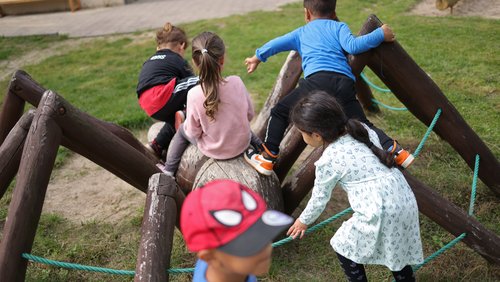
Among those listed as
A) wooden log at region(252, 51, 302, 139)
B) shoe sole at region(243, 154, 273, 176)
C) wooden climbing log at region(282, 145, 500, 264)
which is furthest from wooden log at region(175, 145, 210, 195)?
wooden climbing log at region(282, 145, 500, 264)

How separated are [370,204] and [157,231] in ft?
3.11

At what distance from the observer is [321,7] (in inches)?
124

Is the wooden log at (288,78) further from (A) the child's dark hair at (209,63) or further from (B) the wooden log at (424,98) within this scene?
(A) the child's dark hair at (209,63)

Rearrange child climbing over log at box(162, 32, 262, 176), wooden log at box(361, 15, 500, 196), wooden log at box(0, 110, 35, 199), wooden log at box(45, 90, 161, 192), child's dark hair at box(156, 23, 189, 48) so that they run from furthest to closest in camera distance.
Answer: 1. child's dark hair at box(156, 23, 189, 48)
2. wooden log at box(361, 15, 500, 196)
3. wooden log at box(0, 110, 35, 199)
4. child climbing over log at box(162, 32, 262, 176)
5. wooden log at box(45, 90, 161, 192)

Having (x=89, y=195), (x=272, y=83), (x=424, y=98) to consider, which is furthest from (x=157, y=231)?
(x=272, y=83)

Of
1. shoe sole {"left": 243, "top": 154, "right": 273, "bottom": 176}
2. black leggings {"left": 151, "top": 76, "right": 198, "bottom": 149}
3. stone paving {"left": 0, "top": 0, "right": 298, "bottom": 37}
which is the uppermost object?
stone paving {"left": 0, "top": 0, "right": 298, "bottom": 37}

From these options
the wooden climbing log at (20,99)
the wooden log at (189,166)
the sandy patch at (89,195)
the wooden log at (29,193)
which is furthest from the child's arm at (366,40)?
the sandy patch at (89,195)

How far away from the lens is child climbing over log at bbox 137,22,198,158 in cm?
339

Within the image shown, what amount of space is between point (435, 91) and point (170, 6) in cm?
967

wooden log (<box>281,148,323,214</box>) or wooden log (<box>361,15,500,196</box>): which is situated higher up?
wooden log (<box>361,15,500,196</box>)

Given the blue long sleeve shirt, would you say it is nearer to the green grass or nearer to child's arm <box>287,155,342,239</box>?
child's arm <box>287,155,342,239</box>

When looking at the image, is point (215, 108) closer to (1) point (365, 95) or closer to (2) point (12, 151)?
(2) point (12, 151)

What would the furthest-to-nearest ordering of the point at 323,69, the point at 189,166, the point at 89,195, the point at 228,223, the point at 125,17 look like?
the point at 125,17
the point at 89,195
the point at 189,166
the point at 323,69
the point at 228,223

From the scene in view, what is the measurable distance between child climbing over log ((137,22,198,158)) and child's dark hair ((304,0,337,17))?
890 millimetres
